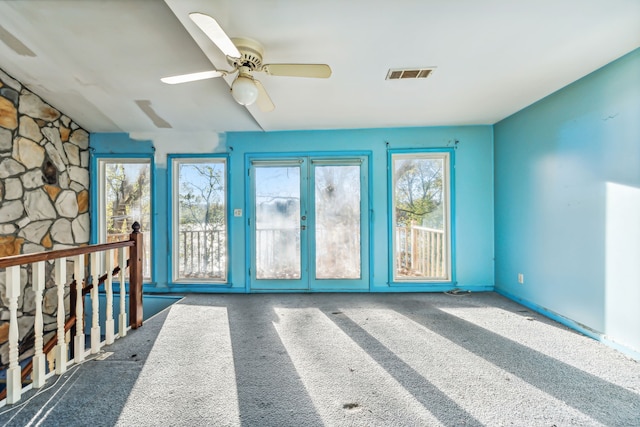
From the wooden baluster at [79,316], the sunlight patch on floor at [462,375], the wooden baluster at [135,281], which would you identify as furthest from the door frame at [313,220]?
the wooden baluster at [79,316]

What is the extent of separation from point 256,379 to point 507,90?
11.7 ft

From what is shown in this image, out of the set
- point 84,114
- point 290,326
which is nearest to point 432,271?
point 290,326

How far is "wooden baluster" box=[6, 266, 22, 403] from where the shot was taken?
1.65 m

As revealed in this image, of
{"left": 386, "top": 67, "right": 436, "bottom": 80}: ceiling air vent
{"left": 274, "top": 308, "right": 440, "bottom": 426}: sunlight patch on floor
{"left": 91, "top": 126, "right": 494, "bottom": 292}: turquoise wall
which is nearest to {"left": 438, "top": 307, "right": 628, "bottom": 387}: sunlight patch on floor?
{"left": 91, "top": 126, "right": 494, "bottom": 292}: turquoise wall

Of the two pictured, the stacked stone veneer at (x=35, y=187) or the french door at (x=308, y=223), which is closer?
the stacked stone veneer at (x=35, y=187)

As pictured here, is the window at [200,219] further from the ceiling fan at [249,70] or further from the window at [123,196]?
the ceiling fan at [249,70]

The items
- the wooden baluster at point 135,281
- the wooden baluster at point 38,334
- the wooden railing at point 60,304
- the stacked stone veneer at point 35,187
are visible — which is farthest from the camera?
the stacked stone veneer at point 35,187

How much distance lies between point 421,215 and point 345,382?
2.81 metres

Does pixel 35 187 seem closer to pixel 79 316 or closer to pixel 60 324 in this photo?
pixel 79 316

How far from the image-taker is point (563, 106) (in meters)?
2.77

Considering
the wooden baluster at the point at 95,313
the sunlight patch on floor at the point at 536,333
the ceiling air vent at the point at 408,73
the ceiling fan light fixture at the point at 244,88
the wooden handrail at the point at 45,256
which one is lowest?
the sunlight patch on floor at the point at 536,333

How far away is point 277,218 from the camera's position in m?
4.10

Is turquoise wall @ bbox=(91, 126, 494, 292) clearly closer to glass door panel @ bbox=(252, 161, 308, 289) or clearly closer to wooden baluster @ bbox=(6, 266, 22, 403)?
glass door panel @ bbox=(252, 161, 308, 289)

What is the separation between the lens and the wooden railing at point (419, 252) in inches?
159
